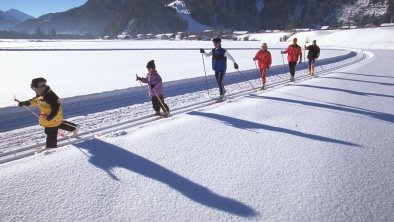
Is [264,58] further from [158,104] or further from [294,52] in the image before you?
[158,104]

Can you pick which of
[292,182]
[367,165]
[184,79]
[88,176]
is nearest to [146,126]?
[88,176]

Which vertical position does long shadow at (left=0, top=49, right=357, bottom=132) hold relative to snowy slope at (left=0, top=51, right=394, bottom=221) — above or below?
above

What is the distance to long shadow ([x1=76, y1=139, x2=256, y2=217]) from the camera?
3182 millimetres

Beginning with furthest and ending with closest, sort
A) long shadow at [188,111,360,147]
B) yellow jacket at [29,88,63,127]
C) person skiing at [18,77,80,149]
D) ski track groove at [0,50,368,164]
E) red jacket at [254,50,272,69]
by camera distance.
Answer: red jacket at [254,50,272,69]
ski track groove at [0,50,368,164]
long shadow at [188,111,360,147]
yellow jacket at [29,88,63,127]
person skiing at [18,77,80,149]

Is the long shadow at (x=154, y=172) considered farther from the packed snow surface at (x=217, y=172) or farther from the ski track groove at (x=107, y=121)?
the ski track groove at (x=107, y=121)

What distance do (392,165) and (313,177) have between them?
121 centimetres

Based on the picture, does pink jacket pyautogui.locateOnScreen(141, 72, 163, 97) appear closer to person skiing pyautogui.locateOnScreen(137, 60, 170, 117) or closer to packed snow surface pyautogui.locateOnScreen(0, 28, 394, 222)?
person skiing pyautogui.locateOnScreen(137, 60, 170, 117)

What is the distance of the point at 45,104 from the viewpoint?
5062 millimetres

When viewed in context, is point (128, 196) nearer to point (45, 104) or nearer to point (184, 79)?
point (45, 104)

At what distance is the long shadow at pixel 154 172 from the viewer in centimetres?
318

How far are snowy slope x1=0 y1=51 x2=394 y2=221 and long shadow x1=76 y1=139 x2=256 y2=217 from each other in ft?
0.04

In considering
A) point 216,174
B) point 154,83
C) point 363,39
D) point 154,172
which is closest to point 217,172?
point 216,174

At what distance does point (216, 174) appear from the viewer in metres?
3.89

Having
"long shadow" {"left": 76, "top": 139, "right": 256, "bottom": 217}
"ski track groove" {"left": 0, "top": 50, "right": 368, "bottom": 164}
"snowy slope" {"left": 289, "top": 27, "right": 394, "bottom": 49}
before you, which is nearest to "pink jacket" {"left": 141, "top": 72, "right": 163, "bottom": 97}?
"ski track groove" {"left": 0, "top": 50, "right": 368, "bottom": 164}
